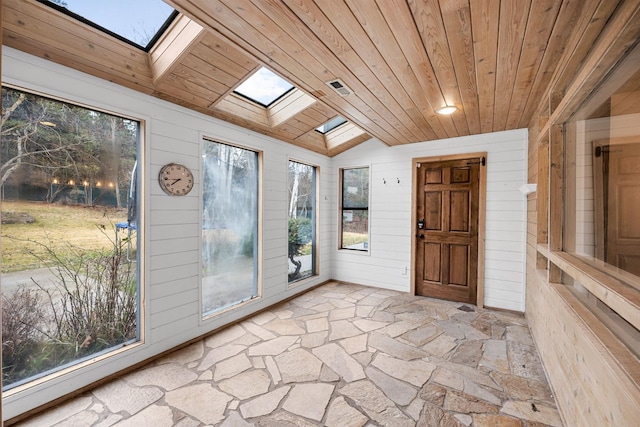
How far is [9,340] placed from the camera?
1.93 m

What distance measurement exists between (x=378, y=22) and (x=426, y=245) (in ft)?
11.1

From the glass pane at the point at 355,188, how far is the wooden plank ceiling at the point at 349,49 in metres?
1.92

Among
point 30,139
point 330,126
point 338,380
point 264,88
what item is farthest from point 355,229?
point 30,139

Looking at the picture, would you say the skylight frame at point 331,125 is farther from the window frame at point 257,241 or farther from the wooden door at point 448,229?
the wooden door at point 448,229

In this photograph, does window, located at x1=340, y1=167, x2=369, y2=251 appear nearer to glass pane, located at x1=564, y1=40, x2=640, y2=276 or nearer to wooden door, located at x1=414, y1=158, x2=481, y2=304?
wooden door, located at x1=414, y1=158, x2=481, y2=304

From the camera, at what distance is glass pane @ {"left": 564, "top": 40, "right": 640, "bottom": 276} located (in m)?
1.28

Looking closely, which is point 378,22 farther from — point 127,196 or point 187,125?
point 127,196

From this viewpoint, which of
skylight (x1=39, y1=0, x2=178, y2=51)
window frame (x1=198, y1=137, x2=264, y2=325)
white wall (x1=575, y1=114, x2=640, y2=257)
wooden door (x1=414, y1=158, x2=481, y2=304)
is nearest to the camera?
white wall (x1=575, y1=114, x2=640, y2=257)

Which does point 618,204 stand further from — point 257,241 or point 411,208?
point 257,241

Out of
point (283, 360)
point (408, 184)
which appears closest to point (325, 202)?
point (408, 184)

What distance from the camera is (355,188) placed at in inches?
202

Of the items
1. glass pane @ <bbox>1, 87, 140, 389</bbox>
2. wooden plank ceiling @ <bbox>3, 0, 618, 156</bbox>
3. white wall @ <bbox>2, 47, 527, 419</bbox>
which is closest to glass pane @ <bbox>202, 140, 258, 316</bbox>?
white wall @ <bbox>2, 47, 527, 419</bbox>

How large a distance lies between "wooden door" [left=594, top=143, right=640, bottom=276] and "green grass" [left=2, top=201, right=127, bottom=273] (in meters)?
3.33

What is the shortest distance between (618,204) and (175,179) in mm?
3144
